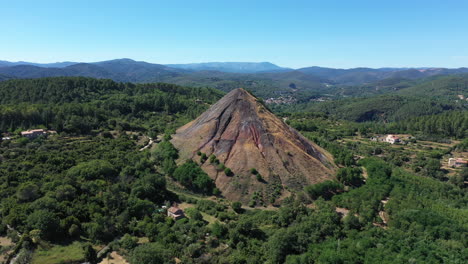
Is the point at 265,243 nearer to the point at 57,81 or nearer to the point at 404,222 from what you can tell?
the point at 404,222

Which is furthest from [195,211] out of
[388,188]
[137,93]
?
[137,93]

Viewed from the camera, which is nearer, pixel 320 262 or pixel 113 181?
pixel 320 262

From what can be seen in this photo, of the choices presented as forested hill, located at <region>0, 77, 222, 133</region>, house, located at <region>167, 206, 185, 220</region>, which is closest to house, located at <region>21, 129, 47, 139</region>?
forested hill, located at <region>0, 77, 222, 133</region>

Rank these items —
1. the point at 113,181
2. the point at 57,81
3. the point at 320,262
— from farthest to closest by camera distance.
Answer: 1. the point at 57,81
2. the point at 113,181
3. the point at 320,262

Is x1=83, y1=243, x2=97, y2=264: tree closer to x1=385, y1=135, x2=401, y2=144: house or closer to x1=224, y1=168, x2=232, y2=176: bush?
x1=224, y1=168, x2=232, y2=176: bush

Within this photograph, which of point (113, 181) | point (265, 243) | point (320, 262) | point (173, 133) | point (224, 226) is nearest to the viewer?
point (320, 262)

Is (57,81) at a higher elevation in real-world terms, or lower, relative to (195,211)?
higher

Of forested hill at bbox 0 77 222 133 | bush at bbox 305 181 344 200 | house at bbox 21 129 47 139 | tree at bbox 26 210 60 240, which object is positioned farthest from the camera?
forested hill at bbox 0 77 222 133
